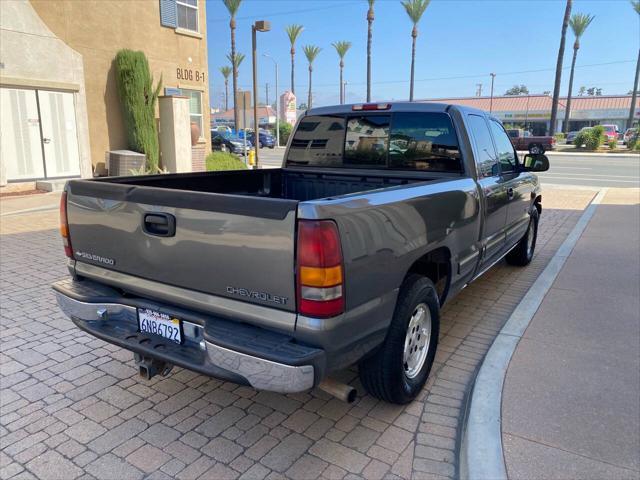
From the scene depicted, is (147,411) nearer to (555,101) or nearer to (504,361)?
Answer: (504,361)

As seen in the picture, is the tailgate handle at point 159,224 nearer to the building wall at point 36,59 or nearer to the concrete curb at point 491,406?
the concrete curb at point 491,406

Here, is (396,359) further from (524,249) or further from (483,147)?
(524,249)

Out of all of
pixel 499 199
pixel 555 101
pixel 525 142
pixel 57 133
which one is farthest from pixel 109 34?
pixel 555 101

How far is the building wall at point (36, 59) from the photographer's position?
1162 centimetres

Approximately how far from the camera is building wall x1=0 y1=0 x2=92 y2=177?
457 inches

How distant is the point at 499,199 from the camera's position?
4.74 metres

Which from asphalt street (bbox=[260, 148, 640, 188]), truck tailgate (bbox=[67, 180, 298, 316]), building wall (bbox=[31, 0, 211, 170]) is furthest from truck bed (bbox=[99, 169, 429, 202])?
asphalt street (bbox=[260, 148, 640, 188])

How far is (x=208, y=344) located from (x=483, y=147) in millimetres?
3235

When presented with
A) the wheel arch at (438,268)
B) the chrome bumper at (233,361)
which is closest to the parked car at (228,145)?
the wheel arch at (438,268)

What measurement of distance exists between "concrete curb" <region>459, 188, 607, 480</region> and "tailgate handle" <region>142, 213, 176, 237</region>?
207cm

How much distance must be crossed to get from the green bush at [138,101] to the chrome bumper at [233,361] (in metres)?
12.1

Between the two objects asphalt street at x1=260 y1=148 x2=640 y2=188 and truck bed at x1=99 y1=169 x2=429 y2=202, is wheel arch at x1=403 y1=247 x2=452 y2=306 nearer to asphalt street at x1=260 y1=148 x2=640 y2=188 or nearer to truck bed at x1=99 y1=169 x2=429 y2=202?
truck bed at x1=99 y1=169 x2=429 y2=202

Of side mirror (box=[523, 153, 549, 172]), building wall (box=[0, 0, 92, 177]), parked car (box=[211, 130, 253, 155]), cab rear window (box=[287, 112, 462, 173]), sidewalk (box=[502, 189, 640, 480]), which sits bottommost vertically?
sidewalk (box=[502, 189, 640, 480])

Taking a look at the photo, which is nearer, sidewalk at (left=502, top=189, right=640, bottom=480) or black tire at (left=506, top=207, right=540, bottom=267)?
sidewalk at (left=502, top=189, right=640, bottom=480)
